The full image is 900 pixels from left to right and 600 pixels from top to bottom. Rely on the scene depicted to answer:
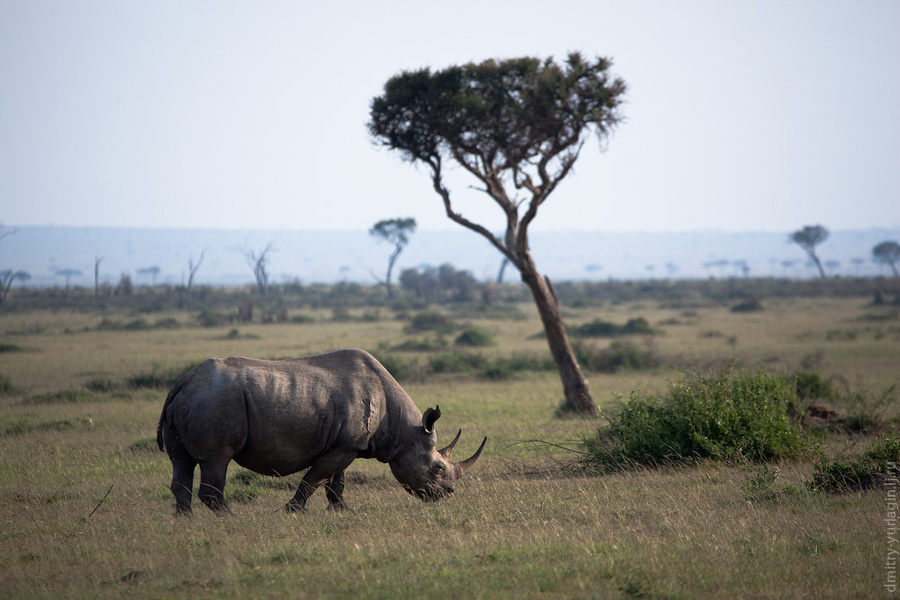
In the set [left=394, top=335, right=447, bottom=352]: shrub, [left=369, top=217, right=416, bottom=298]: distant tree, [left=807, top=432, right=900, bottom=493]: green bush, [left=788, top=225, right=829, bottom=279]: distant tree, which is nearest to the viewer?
[left=807, top=432, right=900, bottom=493]: green bush

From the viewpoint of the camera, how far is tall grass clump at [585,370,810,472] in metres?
9.98

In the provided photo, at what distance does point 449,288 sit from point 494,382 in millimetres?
56226

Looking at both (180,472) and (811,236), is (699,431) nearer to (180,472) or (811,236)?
(180,472)

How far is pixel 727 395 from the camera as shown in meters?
10.5

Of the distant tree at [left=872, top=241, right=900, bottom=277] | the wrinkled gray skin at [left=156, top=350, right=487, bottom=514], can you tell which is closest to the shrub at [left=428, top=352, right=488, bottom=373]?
the wrinkled gray skin at [left=156, top=350, right=487, bottom=514]

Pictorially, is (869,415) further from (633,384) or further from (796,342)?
(796,342)

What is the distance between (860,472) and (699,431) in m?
2.06

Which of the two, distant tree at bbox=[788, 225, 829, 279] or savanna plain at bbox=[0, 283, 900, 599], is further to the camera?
distant tree at bbox=[788, 225, 829, 279]

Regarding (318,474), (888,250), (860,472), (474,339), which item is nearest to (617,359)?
(474,339)

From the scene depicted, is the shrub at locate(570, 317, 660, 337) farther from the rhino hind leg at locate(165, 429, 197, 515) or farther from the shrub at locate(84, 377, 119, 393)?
the rhino hind leg at locate(165, 429, 197, 515)

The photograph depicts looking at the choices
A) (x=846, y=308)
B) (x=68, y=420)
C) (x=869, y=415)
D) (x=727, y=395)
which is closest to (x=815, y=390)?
(x=869, y=415)

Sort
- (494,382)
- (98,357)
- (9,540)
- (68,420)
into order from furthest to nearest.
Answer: (98,357)
(494,382)
(68,420)
(9,540)

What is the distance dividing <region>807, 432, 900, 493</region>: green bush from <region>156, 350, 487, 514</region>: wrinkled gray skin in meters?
3.84

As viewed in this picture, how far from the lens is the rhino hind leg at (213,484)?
7.41m
